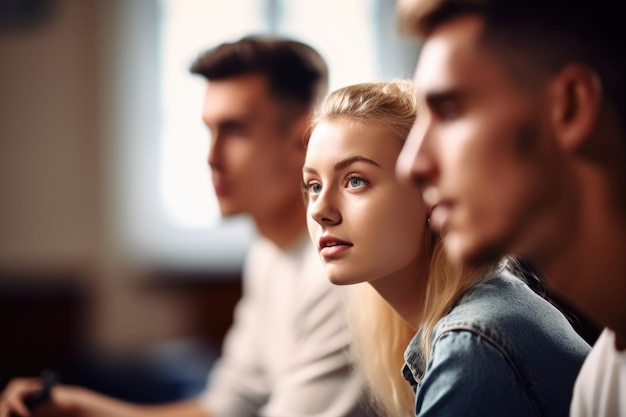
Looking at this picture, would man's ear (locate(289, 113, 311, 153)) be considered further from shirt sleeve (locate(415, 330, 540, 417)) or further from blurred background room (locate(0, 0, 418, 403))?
blurred background room (locate(0, 0, 418, 403))

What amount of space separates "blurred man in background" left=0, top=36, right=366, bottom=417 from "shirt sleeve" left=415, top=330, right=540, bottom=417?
0.65 meters

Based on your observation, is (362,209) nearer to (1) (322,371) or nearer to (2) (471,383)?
(2) (471,383)

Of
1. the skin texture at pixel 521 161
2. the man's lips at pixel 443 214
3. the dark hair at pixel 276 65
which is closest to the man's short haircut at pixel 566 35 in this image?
the skin texture at pixel 521 161

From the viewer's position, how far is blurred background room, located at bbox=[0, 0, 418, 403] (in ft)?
15.6

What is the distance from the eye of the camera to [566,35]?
2.17ft

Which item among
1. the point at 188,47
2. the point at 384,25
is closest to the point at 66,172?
the point at 188,47

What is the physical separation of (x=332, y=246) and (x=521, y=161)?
275 millimetres

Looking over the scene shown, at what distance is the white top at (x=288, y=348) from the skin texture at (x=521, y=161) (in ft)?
2.26

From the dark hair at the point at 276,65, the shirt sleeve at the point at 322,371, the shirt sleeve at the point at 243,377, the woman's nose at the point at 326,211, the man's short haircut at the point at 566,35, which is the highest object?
the man's short haircut at the point at 566,35

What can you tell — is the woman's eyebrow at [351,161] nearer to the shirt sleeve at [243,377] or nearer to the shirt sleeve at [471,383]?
the shirt sleeve at [471,383]

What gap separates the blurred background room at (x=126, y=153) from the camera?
4.77 metres

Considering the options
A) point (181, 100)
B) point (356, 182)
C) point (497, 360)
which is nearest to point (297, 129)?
point (356, 182)

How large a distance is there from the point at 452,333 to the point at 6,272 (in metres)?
4.37

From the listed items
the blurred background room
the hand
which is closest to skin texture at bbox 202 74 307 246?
the hand
